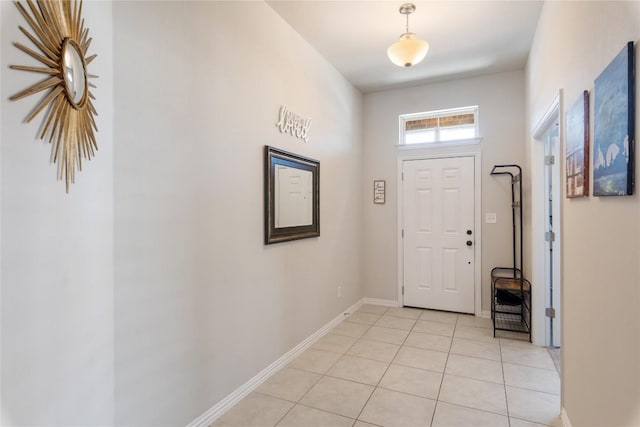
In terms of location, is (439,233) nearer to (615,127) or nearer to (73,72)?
(615,127)

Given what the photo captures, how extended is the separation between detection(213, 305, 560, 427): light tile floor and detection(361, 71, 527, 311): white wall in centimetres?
112

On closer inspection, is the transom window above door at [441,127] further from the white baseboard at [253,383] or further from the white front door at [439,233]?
the white baseboard at [253,383]

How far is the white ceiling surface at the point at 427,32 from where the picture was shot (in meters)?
2.86

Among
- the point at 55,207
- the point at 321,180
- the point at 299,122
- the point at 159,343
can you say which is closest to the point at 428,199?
the point at 321,180

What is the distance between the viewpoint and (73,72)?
1279mm

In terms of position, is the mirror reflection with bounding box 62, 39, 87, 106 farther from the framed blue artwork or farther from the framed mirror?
the framed blue artwork

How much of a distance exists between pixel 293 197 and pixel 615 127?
2.35m

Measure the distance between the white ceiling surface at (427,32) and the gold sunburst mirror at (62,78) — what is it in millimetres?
1884

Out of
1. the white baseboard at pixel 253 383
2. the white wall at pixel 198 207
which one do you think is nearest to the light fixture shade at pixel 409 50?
the white wall at pixel 198 207

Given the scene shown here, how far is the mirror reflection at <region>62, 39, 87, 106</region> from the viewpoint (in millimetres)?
1234

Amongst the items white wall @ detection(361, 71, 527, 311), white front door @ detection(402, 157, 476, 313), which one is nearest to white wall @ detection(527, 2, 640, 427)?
white wall @ detection(361, 71, 527, 311)

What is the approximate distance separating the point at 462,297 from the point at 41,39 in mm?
4615

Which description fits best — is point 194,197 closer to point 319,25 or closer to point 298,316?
point 298,316

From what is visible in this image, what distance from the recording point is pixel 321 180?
3777 millimetres
